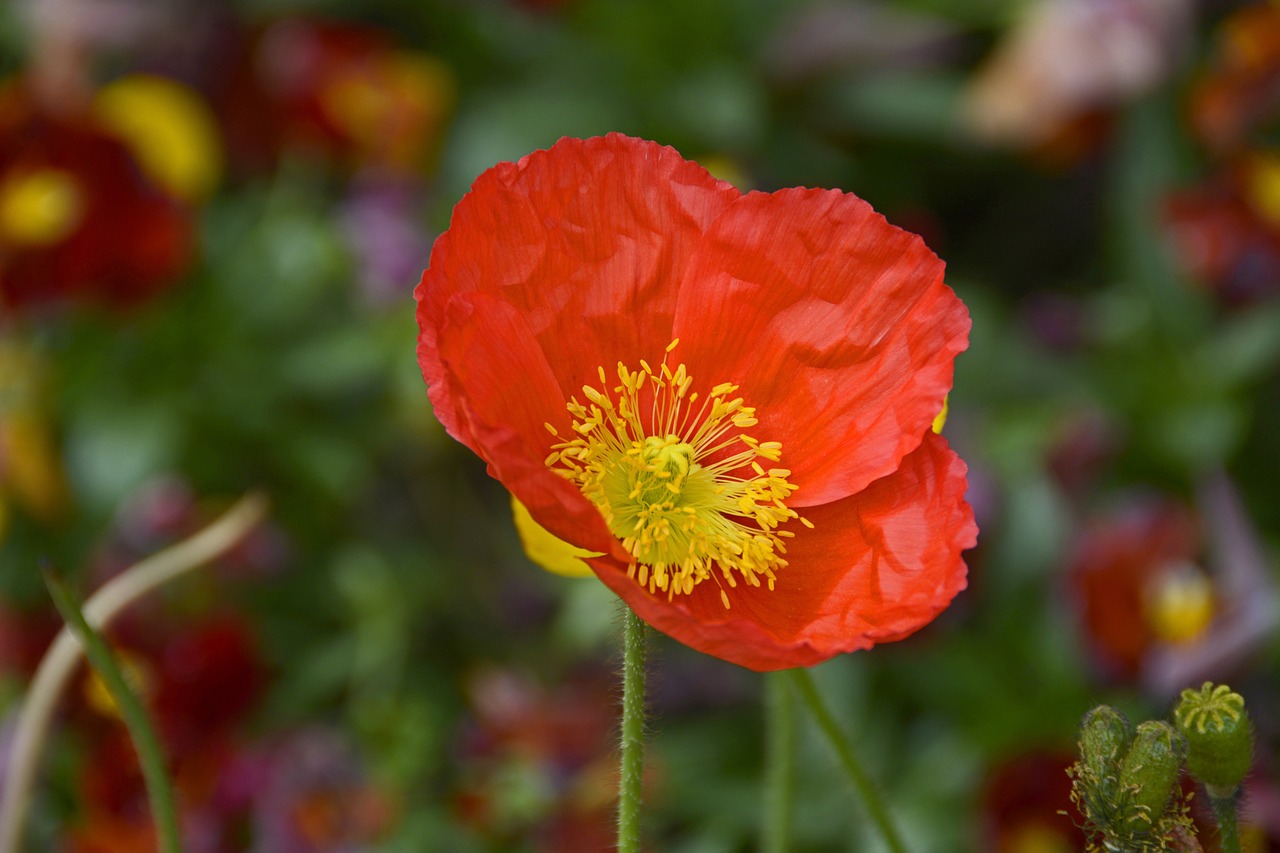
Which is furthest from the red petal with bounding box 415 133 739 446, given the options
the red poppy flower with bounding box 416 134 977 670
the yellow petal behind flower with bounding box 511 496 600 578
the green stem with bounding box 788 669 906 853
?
the green stem with bounding box 788 669 906 853

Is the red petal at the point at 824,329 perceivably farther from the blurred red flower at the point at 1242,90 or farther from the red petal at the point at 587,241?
the blurred red flower at the point at 1242,90

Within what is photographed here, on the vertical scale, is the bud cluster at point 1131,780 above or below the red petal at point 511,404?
below

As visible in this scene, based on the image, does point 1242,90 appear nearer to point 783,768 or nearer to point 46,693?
point 783,768

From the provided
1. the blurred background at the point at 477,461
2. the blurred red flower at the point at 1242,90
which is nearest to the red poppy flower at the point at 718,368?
the blurred background at the point at 477,461

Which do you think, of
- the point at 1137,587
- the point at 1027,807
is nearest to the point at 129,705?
the point at 1027,807

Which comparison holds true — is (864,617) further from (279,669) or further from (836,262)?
(279,669)

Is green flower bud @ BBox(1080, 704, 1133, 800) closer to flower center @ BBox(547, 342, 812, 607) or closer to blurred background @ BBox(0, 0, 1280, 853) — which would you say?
flower center @ BBox(547, 342, 812, 607)
